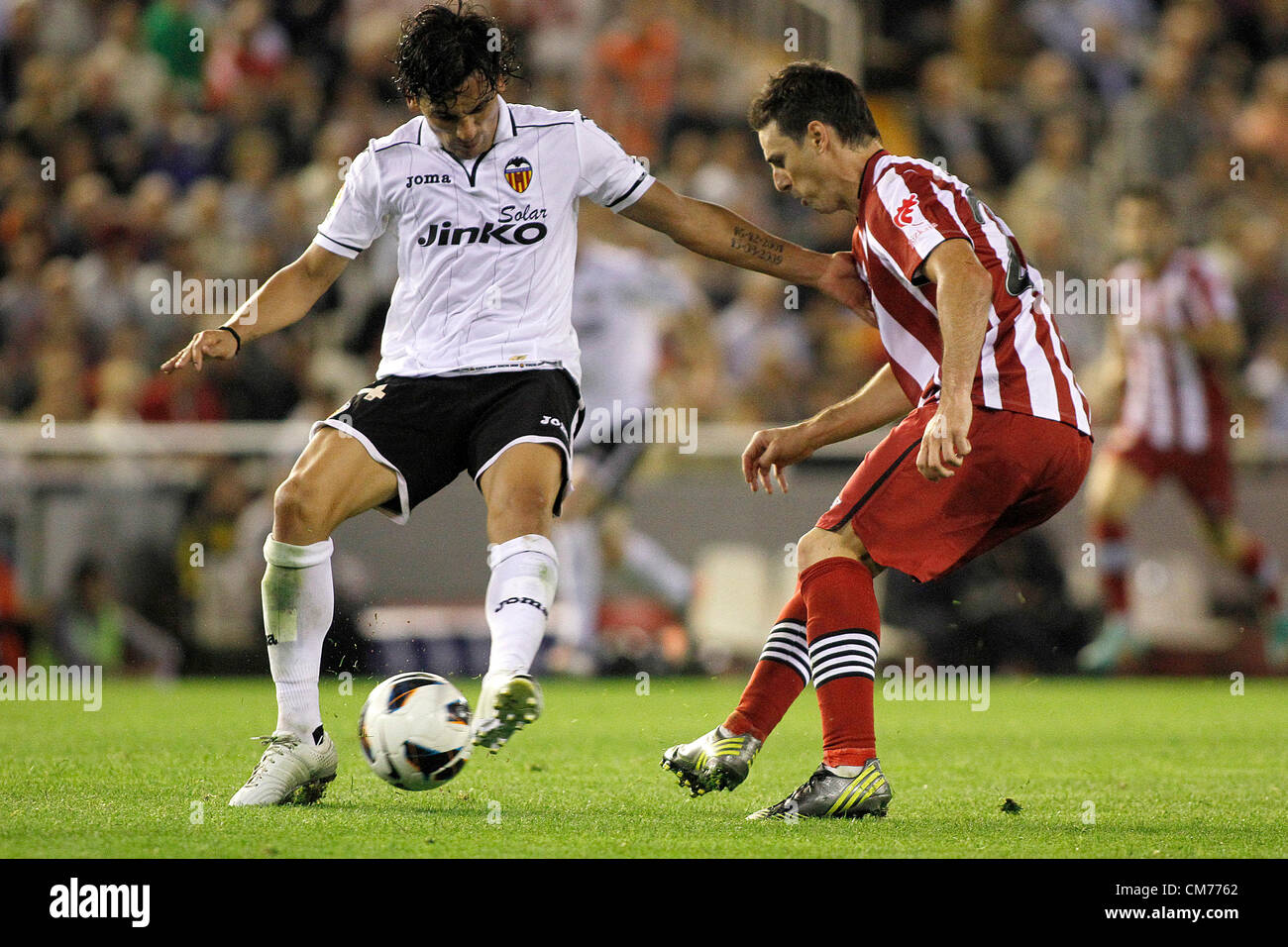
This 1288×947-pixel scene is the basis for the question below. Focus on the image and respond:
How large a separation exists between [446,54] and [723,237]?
3.74ft

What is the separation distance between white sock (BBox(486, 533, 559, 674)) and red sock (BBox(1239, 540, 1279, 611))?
7.09m

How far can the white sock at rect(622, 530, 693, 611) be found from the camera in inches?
452

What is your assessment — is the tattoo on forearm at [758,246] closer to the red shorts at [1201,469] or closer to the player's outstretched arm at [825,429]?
the player's outstretched arm at [825,429]

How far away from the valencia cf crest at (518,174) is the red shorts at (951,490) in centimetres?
150

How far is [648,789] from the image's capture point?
5652 mm

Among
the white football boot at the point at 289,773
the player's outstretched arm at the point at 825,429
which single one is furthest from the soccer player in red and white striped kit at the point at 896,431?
the white football boot at the point at 289,773

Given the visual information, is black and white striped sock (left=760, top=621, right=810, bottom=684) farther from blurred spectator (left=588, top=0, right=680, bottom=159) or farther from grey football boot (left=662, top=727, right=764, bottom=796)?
blurred spectator (left=588, top=0, right=680, bottom=159)

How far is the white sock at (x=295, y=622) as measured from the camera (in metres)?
5.33

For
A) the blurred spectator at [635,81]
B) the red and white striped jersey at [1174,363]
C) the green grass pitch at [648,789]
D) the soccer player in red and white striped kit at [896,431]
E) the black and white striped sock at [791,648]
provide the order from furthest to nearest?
the blurred spectator at [635,81] < the red and white striped jersey at [1174,363] < the black and white striped sock at [791,648] < the soccer player in red and white striped kit at [896,431] < the green grass pitch at [648,789]

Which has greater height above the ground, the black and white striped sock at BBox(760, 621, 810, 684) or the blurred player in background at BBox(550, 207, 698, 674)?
the blurred player in background at BBox(550, 207, 698, 674)

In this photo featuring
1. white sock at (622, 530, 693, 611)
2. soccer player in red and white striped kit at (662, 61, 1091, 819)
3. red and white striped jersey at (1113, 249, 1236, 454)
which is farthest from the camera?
white sock at (622, 530, 693, 611)

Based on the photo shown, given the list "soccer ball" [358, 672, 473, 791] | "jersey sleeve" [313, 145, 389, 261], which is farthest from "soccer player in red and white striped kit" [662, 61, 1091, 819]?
"jersey sleeve" [313, 145, 389, 261]

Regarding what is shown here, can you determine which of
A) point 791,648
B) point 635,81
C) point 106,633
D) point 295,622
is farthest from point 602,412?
point 295,622

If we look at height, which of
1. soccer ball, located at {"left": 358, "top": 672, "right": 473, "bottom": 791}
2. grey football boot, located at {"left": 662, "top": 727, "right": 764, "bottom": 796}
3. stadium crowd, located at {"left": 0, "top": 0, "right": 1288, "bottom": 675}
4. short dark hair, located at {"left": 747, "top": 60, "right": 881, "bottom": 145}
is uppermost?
stadium crowd, located at {"left": 0, "top": 0, "right": 1288, "bottom": 675}
